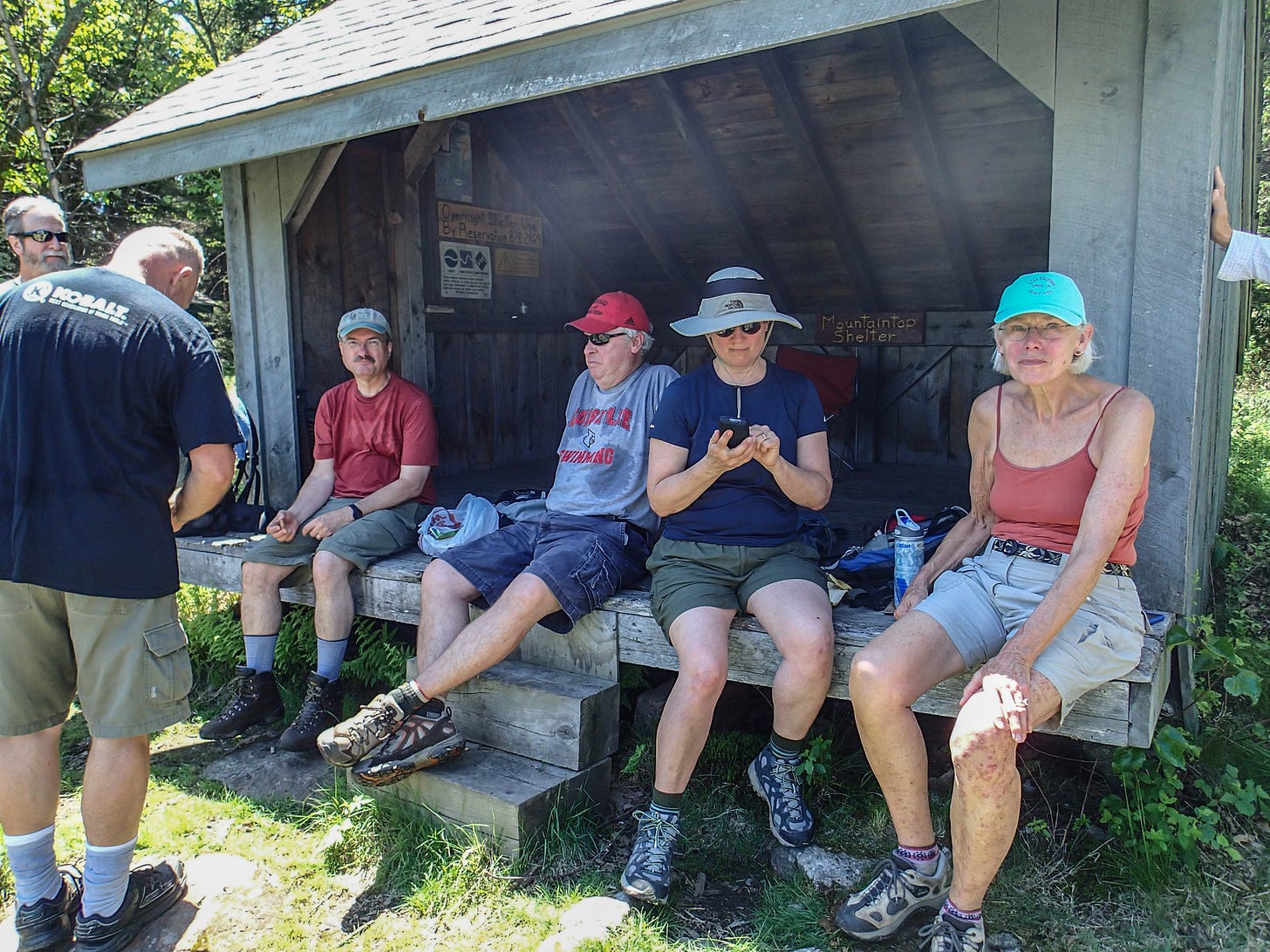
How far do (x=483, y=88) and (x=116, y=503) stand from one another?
1859 mm

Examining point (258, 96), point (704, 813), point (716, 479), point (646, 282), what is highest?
point (258, 96)

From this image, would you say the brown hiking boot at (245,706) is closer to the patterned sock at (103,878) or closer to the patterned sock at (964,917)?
the patterned sock at (103,878)

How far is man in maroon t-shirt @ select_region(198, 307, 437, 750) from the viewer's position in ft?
12.6

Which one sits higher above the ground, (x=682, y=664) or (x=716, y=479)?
(x=716, y=479)

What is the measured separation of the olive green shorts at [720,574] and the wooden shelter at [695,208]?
0.17 metres

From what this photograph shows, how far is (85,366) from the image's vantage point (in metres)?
2.46

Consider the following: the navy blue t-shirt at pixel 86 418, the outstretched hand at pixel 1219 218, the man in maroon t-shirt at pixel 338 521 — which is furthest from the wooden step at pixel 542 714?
the outstretched hand at pixel 1219 218

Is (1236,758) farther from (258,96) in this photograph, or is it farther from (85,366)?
(258,96)

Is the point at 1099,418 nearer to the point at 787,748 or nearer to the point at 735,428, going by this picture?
the point at 735,428

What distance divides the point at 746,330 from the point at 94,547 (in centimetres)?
202

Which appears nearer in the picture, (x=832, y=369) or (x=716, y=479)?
(x=716, y=479)

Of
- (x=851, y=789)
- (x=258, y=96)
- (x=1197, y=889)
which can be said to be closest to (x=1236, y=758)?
(x=1197, y=889)

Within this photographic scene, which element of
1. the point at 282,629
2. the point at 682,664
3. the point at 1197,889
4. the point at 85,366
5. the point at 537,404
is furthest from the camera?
the point at 537,404

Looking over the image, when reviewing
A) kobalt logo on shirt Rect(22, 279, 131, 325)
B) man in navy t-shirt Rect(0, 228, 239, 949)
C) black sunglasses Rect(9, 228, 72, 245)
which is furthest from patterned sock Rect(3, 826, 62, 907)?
black sunglasses Rect(9, 228, 72, 245)
